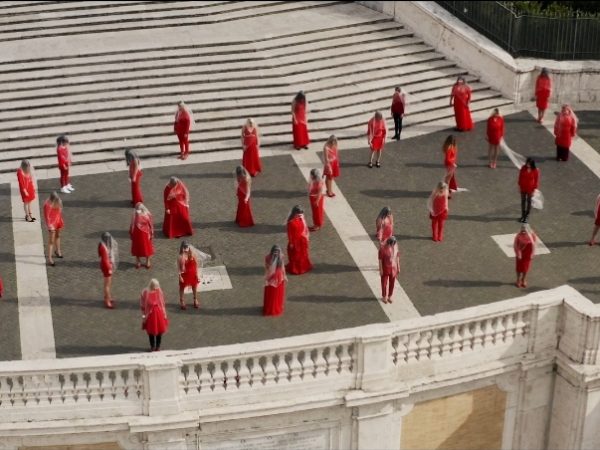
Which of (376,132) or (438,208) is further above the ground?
(376,132)

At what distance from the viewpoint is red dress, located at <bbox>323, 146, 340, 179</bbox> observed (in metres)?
25.4

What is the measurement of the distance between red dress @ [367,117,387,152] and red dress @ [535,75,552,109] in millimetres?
4111

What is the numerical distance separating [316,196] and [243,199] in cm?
131

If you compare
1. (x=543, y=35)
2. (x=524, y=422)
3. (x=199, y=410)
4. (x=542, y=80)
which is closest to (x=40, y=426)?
(x=199, y=410)

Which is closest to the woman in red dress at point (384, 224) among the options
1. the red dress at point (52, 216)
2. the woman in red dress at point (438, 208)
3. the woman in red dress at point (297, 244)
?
the woman in red dress at point (438, 208)

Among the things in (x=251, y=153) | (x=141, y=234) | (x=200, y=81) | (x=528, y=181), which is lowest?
(x=141, y=234)

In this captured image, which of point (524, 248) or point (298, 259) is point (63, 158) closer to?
point (298, 259)

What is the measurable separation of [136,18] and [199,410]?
14697 mm

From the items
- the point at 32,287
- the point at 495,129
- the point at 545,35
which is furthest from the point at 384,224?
the point at 545,35

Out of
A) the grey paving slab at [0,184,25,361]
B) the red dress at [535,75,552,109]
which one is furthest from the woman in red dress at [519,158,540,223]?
the grey paving slab at [0,184,25,361]

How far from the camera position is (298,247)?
22875 millimetres

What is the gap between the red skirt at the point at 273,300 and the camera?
21.6m

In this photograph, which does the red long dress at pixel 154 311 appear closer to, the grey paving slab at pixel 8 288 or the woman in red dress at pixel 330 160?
the grey paving slab at pixel 8 288

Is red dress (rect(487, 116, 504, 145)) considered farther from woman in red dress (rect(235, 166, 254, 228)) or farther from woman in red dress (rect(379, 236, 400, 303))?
woman in red dress (rect(379, 236, 400, 303))
